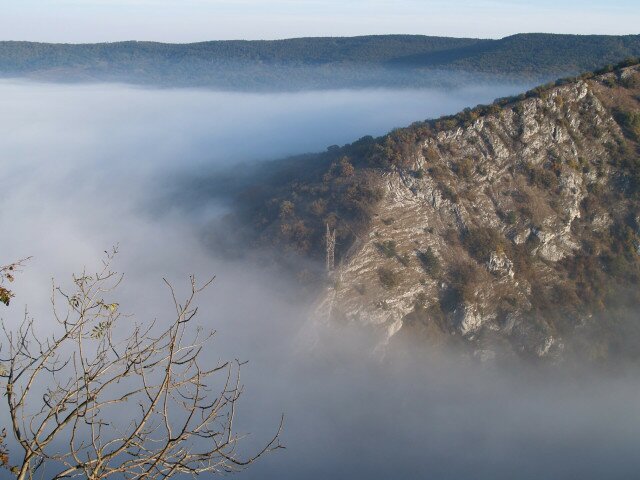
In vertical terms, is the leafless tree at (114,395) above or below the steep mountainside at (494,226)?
below

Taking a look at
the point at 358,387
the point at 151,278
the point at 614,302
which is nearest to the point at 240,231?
the point at 151,278

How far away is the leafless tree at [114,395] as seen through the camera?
7.40 metres

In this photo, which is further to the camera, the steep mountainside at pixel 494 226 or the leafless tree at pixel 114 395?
the steep mountainside at pixel 494 226

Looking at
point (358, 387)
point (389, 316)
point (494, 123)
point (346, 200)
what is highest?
point (494, 123)

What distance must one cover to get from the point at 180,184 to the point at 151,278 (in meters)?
36.5

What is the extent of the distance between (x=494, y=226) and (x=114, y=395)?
34142 mm

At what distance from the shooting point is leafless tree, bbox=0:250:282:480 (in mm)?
7402

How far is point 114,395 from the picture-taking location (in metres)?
44.1

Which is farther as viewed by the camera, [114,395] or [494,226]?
[494,226]

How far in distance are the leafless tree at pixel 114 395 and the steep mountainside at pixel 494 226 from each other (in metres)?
13.1

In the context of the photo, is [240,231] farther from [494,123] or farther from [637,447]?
[637,447]

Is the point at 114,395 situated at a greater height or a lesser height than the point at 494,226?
lesser

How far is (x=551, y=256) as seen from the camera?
58.2 meters

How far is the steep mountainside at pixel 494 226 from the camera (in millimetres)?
54406
